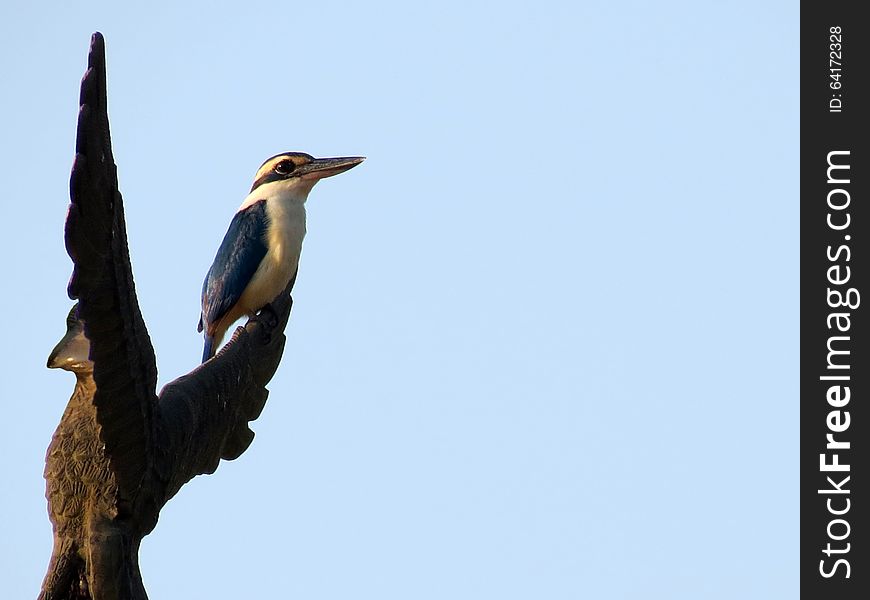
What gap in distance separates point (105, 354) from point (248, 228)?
15.0 feet

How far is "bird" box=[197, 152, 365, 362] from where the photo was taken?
34.2 feet

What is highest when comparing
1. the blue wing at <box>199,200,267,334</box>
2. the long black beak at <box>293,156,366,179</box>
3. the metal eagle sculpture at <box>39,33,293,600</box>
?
the long black beak at <box>293,156,366,179</box>

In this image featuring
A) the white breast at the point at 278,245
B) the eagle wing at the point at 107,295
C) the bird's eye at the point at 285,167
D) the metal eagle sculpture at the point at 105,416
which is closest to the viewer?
the eagle wing at the point at 107,295

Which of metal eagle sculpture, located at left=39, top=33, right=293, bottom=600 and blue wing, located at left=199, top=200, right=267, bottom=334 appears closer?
metal eagle sculpture, located at left=39, top=33, right=293, bottom=600

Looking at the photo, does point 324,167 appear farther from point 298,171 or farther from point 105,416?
point 105,416

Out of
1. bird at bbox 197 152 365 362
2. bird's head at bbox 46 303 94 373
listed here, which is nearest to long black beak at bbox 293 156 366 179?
bird at bbox 197 152 365 362

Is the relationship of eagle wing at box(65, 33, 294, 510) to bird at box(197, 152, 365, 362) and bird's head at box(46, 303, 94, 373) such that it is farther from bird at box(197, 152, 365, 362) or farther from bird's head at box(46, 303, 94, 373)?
bird at box(197, 152, 365, 362)

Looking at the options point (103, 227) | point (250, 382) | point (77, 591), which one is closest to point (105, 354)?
point (103, 227)

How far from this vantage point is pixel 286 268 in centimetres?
1040

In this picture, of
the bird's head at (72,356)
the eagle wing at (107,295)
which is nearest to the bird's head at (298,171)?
the bird's head at (72,356)

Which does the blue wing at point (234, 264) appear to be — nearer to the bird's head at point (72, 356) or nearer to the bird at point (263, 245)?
the bird at point (263, 245)

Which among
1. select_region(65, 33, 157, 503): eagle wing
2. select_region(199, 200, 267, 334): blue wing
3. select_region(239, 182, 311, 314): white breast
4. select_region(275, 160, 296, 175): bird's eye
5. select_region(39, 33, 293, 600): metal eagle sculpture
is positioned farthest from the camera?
select_region(275, 160, 296, 175): bird's eye

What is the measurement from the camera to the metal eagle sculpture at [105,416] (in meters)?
5.79

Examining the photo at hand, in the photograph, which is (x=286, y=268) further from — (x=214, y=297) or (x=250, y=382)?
(x=250, y=382)
